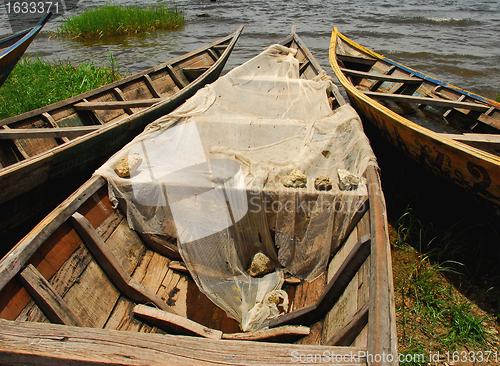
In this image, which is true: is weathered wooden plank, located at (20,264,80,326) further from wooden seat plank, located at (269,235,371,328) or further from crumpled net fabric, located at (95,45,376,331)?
wooden seat plank, located at (269,235,371,328)

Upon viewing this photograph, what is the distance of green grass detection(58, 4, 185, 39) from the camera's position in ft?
41.1

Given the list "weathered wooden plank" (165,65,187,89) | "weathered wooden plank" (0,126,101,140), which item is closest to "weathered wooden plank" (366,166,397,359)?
"weathered wooden plank" (0,126,101,140)

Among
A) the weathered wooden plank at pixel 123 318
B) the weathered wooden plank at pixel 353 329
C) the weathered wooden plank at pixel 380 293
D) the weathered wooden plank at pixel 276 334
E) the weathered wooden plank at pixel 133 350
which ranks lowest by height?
the weathered wooden plank at pixel 276 334

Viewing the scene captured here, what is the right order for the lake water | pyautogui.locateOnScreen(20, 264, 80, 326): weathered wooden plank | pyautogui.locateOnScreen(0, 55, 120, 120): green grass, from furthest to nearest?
the lake water, pyautogui.locateOnScreen(0, 55, 120, 120): green grass, pyautogui.locateOnScreen(20, 264, 80, 326): weathered wooden plank

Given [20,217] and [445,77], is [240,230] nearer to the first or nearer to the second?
[20,217]

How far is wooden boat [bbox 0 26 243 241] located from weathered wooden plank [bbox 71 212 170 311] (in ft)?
3.92

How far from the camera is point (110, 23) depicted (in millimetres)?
12641

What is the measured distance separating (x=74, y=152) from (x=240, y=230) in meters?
2.28

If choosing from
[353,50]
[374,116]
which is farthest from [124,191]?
[353,50]

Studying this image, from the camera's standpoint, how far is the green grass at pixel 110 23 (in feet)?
41.1

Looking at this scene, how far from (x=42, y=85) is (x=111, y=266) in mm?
6278

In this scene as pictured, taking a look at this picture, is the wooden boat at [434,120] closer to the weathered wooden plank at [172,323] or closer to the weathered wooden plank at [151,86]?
the weathered wooden plank at [172,323]

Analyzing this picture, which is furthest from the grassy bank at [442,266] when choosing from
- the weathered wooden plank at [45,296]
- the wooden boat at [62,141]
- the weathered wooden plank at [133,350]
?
the wooden boat at [62,141]

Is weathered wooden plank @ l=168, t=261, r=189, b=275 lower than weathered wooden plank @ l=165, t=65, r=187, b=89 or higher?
lower
